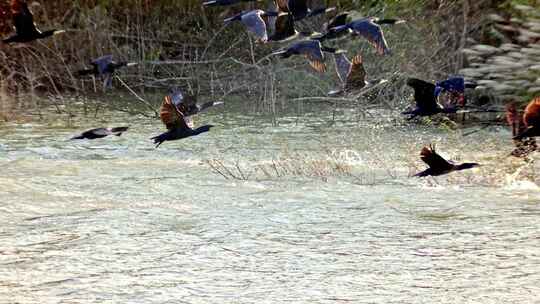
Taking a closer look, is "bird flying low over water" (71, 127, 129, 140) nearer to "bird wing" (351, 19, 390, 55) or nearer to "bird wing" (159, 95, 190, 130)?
"bird wing" (159, 95, 190, 130)

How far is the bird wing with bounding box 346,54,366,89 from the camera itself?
7332 millimetres

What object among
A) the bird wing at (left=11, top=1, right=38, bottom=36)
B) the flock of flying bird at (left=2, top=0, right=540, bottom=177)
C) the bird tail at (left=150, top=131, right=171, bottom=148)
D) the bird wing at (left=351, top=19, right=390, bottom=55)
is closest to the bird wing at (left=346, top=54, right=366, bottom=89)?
the flock of flying bird at (left=2, top=0, right=540, bottom=177)

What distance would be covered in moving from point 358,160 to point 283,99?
9.67ft

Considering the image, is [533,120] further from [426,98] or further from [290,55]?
[290,55]

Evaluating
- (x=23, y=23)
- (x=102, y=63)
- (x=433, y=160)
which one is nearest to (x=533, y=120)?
(x=433, y=160)

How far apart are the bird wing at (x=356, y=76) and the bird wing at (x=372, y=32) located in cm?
65

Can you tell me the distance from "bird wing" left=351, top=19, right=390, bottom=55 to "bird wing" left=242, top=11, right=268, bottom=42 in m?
0.62

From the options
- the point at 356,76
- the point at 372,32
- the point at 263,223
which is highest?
the point at 372,32

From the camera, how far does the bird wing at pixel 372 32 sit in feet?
21.3

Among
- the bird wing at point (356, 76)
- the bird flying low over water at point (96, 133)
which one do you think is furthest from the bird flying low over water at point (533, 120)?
the bird flying low over water at point (96, 133)

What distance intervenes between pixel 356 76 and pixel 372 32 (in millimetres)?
915

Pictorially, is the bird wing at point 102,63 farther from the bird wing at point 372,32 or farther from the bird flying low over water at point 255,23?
the bird wing at point 372,32

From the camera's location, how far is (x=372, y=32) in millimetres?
6578

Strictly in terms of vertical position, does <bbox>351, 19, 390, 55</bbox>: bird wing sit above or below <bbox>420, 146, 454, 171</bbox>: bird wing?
above
